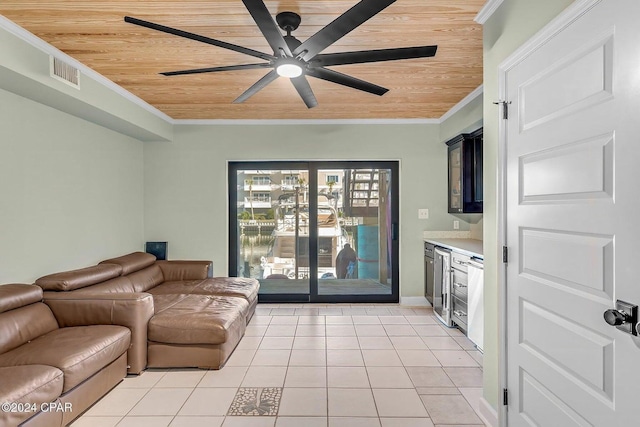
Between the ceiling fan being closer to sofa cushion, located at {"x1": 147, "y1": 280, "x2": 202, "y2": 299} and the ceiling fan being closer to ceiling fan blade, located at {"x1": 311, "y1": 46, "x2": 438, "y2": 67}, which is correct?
ceiling fan blade, located at {"x1": 311, "y1": 46, "x2": 438, "y2": 67}

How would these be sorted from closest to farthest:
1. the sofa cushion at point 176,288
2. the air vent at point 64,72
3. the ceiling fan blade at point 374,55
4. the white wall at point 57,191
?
the ceiling fan blade at point 374,55 < the air vent at point 64,72 < the white wall at point 57,191 < the sofa cushion at point 176,288

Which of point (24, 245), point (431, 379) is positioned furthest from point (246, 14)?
point (431, 379)


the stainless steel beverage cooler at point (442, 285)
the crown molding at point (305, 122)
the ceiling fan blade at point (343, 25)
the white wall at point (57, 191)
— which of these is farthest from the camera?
the crown molding at point (305, 122)

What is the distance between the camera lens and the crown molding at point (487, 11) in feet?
6.75

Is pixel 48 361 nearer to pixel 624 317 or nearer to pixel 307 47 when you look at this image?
pixel 307 47

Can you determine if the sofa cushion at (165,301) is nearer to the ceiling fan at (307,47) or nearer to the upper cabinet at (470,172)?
the ceiling fan at (307,47)

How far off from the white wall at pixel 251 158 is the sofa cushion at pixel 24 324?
231 centimetres

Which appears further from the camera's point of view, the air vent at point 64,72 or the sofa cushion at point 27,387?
the air vent at point 64,72

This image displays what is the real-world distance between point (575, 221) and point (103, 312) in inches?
123

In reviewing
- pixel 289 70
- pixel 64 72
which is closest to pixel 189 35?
pixel 289 70

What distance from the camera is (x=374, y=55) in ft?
6.64

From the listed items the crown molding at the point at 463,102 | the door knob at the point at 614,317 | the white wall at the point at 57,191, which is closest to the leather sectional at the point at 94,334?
the white wall at the point at 57,191

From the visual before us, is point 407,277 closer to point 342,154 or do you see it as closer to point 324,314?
point 324,314

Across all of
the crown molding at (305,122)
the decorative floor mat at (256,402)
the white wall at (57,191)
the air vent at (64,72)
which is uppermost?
the crown molding at (305,122)
